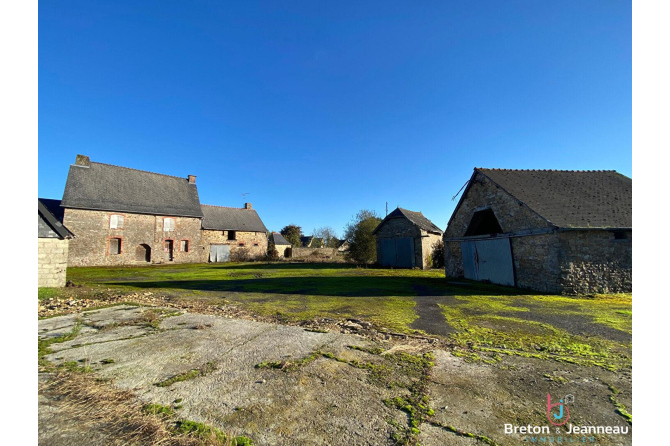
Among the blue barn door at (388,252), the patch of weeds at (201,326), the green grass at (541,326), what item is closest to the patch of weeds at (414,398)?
the green grass at (541,326)

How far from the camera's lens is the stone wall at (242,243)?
29.3 m

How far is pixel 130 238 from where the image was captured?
23.9m

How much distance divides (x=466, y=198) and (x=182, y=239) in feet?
83.2

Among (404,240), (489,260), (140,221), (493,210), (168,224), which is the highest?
(493,210)

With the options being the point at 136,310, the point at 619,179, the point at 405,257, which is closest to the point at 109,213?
the point at 136,310

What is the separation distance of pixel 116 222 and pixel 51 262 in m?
16.1

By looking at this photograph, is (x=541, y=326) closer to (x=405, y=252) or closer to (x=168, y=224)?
(x=405, y=252)

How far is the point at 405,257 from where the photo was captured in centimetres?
1953

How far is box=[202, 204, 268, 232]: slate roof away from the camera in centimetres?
3003

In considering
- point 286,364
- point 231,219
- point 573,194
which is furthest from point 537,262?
point 231,219

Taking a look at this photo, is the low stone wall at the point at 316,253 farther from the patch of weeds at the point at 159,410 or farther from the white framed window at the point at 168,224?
the patch of weeds at the point at 159,410

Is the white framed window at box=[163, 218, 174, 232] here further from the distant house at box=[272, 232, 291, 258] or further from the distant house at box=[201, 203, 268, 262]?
the distant house at box=[272, 232, 291, 258]

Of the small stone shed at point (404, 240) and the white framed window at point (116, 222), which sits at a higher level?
the white framed window at point (116, 222)

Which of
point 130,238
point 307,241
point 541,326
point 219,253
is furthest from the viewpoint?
point 307,241
